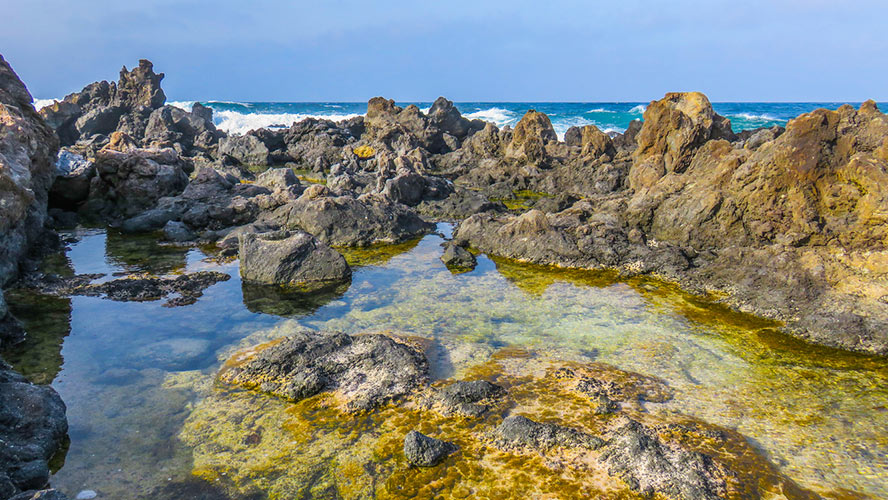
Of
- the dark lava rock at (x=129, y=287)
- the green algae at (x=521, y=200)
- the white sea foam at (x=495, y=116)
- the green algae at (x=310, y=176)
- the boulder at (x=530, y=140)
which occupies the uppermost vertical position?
the white sea foam at (x=495, y=116)

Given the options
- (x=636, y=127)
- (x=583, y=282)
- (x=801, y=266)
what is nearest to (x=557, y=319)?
(x=583, y=282)

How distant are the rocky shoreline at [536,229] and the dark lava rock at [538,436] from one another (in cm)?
2

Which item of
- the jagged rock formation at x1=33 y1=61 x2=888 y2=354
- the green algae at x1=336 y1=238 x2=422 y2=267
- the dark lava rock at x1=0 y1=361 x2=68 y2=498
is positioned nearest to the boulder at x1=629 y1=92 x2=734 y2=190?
the jagged rock formation at x1=33 y1=61 x2=888 y2=354

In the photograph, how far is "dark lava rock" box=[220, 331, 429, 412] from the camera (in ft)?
19.4

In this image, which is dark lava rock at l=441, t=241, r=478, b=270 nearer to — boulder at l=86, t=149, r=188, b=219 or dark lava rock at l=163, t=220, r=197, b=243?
dark lava rock at l=163, t=220, r=197, b=243

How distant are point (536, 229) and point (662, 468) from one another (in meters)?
8.50

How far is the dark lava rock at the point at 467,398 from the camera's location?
219 inches

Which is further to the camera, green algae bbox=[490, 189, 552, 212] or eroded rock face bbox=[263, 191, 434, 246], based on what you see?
green algae bbox=[490, 189, 552, 212]

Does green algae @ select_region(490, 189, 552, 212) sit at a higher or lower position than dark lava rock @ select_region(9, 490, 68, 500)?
higher

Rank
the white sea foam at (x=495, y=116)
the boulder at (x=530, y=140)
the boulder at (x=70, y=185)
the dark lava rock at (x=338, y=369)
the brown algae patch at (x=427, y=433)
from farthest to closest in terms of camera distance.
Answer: the white sea foam at (x=495, y=116) < the boulder at (x=530, y=140) < the boulder at (x=70, y=185) < the dark lava rock at (x=338, y=369) < the brown algae patch at (x=427, y=433)

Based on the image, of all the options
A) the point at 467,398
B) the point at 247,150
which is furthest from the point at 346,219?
the point at 247,150

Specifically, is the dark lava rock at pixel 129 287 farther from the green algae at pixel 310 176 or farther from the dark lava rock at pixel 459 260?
the green algae at pixel 310 176

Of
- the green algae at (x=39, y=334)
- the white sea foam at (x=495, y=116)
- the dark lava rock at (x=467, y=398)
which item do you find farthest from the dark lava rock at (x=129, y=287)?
the white sea foam at (x=495, y=116)

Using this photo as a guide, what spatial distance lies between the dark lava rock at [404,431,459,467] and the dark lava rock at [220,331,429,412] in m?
1.02
